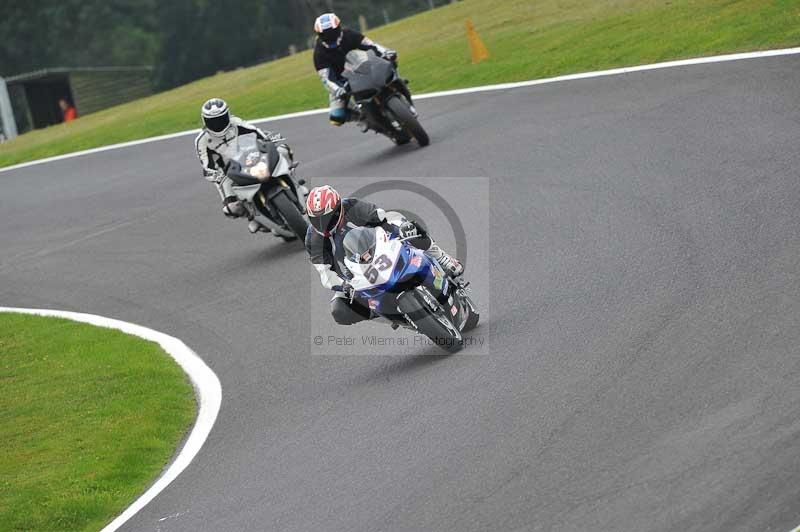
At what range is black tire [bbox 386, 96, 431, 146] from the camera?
1909cm

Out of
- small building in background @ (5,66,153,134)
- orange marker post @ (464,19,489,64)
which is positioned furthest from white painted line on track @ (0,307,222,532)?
small building in background @ (5,66,153,134)

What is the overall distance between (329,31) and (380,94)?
3.91 feet

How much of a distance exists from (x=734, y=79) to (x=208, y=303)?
7.86 metres

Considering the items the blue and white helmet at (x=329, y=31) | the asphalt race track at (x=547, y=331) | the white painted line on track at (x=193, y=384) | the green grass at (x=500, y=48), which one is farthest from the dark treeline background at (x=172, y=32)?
the white painted line on track at (x=193, y=384)

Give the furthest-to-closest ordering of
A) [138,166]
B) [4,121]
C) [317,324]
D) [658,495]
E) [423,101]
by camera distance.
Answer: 1. [4,121]
2. [138,166]
3. [423,101]
4. [317,324]
5. [658,495]

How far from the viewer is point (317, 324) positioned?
13695 mm

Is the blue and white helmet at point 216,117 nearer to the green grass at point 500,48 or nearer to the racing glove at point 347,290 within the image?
the racing glove at point 347,290

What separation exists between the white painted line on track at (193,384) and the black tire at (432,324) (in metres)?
2.14

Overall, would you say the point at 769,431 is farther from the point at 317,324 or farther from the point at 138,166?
the point at 138,166

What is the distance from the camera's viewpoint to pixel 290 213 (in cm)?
1611

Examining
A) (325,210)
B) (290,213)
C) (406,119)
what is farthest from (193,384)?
(406,119)

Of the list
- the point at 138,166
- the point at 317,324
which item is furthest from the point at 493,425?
the point at 138,166

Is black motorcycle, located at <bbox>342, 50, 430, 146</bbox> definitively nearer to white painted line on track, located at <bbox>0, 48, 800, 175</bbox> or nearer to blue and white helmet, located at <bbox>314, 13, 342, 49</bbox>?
blue and white helmet, located at <bbox>314, 13, 342, 49</bbox>

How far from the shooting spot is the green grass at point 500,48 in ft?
71.5
